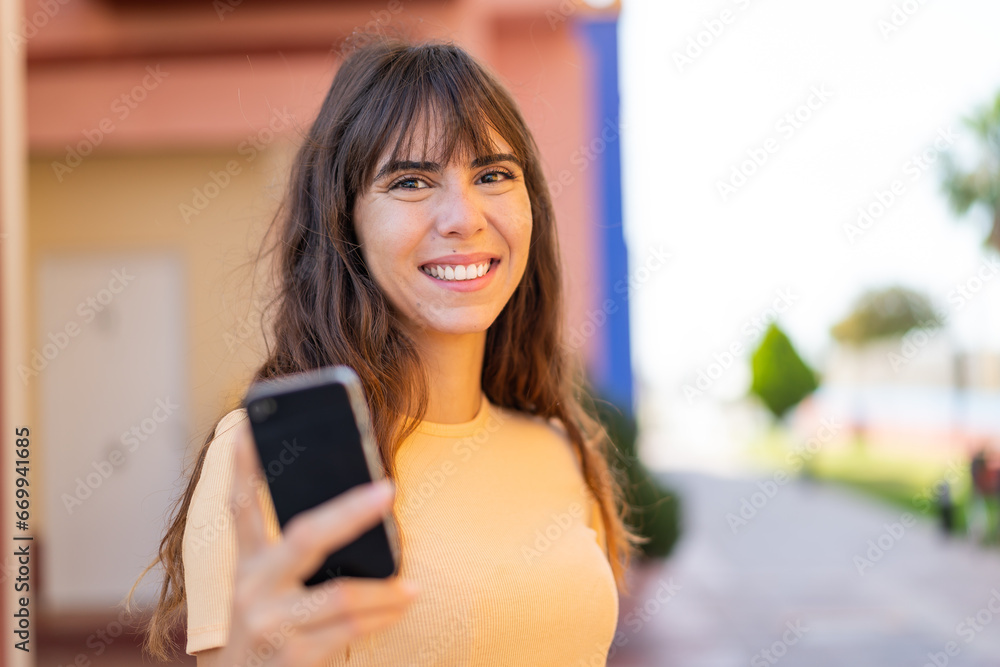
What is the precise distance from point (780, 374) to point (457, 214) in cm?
1824

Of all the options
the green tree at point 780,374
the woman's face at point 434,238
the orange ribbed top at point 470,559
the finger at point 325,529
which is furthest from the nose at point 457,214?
the green tree at point 780,374

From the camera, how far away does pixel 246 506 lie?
78cm

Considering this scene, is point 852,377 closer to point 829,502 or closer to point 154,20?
point 829,502

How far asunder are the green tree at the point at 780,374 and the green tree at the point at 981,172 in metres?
7.08

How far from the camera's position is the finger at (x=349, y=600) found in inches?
30.7

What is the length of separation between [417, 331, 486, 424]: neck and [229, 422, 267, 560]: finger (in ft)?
2.45

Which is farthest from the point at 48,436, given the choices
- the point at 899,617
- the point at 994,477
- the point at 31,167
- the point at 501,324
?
the point at 994,477

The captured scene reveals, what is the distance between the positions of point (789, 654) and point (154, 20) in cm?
558

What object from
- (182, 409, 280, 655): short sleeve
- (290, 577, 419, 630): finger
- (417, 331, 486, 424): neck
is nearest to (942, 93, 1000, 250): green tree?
(417, 331, 486, 424): neck

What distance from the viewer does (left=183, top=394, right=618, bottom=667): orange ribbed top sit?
1.13m

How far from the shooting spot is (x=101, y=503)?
222 inches

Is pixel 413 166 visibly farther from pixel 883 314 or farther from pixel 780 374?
pixel 883 314

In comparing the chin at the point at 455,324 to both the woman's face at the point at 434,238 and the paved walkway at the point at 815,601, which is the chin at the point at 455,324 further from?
the paved walkway at the point at 815,601

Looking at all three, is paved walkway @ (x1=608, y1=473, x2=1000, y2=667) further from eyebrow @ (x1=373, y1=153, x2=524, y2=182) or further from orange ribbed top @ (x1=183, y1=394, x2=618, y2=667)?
eyebrow @ (x1=373, y1=153, x2=524, y2=182)
